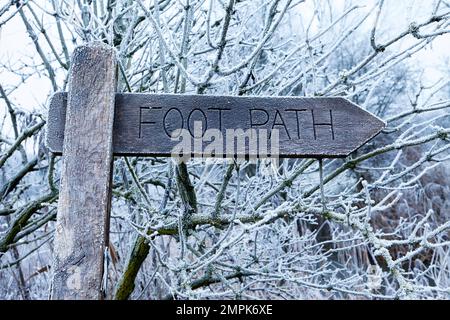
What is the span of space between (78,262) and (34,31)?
1895 mm

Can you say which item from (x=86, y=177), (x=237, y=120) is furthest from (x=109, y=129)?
(x=237, y=120)

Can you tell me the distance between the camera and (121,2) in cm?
224

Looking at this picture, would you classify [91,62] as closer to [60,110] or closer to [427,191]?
[60,110]

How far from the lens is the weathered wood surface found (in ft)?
3.94

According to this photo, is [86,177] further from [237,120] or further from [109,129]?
[237,120]

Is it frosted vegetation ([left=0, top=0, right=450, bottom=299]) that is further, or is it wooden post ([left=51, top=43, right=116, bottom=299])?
frosted vegetation ([left=0, top=0, right=450, bottom=299])

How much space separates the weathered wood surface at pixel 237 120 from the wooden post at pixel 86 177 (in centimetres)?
5

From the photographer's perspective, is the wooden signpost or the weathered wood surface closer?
the wooden signpost

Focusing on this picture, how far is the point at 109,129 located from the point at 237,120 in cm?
35

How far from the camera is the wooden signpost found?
1.08 meters

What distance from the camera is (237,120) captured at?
1.24m

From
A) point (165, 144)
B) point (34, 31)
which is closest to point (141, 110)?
point (165, 144)

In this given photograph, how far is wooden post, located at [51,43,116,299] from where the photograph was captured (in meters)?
1.05
